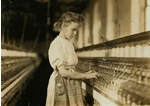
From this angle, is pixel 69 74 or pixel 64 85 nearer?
pixel 69 74

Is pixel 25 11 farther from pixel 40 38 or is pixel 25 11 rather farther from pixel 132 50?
pixel 132 50

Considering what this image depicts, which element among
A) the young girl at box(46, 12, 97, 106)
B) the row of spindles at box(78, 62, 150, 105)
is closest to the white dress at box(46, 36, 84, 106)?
the young girl at box(46, 12, 97, 106)

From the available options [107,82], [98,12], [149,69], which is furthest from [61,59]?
[98,12]

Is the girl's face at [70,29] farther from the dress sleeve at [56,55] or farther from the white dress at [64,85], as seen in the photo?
the dress sleeve at [56,55]

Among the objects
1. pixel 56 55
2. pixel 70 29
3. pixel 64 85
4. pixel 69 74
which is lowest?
pixel 64 85

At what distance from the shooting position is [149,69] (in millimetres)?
1761

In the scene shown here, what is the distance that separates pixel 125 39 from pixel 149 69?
0.72m

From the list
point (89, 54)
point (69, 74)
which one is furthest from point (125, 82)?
point (89, 54)

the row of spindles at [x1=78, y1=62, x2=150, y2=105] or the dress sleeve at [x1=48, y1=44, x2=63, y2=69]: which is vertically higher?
the dress sleeve at [x1=48, y1=44, x2=63, y2=69]

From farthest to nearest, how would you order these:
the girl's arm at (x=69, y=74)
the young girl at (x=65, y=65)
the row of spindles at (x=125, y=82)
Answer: the young girl at (x=65, y=65), the girl's arm at (x=69, y=74), the row of spindles at (x=125, y=82)

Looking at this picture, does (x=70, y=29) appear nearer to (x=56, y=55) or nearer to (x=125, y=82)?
(x=56, y=55)

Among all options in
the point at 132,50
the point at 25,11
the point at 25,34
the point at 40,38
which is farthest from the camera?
the point at 25,34

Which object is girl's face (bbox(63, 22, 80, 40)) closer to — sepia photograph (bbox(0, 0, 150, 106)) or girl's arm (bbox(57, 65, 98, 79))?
sepia photograph (bbox(0, 0, 150, 106))

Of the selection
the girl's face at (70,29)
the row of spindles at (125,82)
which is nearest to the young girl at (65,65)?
the girl's face at (70,29)
